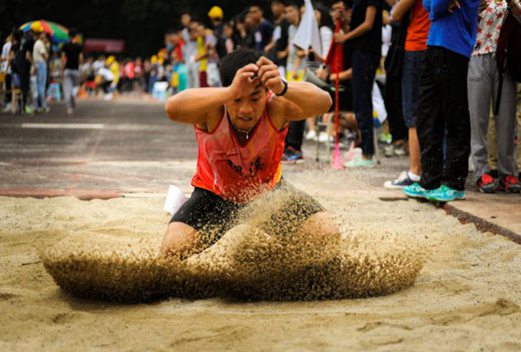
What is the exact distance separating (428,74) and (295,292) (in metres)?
3.17

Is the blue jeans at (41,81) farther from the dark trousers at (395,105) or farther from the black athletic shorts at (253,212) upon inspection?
the black athletic shorts at (253,212)

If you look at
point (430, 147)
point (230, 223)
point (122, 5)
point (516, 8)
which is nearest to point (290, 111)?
point (230, 223)

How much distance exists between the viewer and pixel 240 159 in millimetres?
4312

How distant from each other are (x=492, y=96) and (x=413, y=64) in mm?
717

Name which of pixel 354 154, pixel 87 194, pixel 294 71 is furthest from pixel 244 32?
pixel 87 194

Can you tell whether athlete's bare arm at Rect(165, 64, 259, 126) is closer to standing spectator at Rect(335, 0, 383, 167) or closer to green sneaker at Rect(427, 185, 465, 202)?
green sneaker at Rect(427, 185, 465, 202)

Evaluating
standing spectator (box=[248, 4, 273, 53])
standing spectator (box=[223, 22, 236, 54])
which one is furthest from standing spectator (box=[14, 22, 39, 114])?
standing spectator (box=[248, 4, 273, 53])

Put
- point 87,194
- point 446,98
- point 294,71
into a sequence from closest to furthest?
point 446,98 < point 87,194 < point 294,71

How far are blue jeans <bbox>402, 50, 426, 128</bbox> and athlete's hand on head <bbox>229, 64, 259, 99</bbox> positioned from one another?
11.9 feet

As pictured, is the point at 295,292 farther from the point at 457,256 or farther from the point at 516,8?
the point at 516,8

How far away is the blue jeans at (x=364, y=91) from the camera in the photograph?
9203mm

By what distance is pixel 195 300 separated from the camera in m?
3.84

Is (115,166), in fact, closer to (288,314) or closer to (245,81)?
(245,81)

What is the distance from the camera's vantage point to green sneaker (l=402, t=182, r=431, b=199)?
663cm
